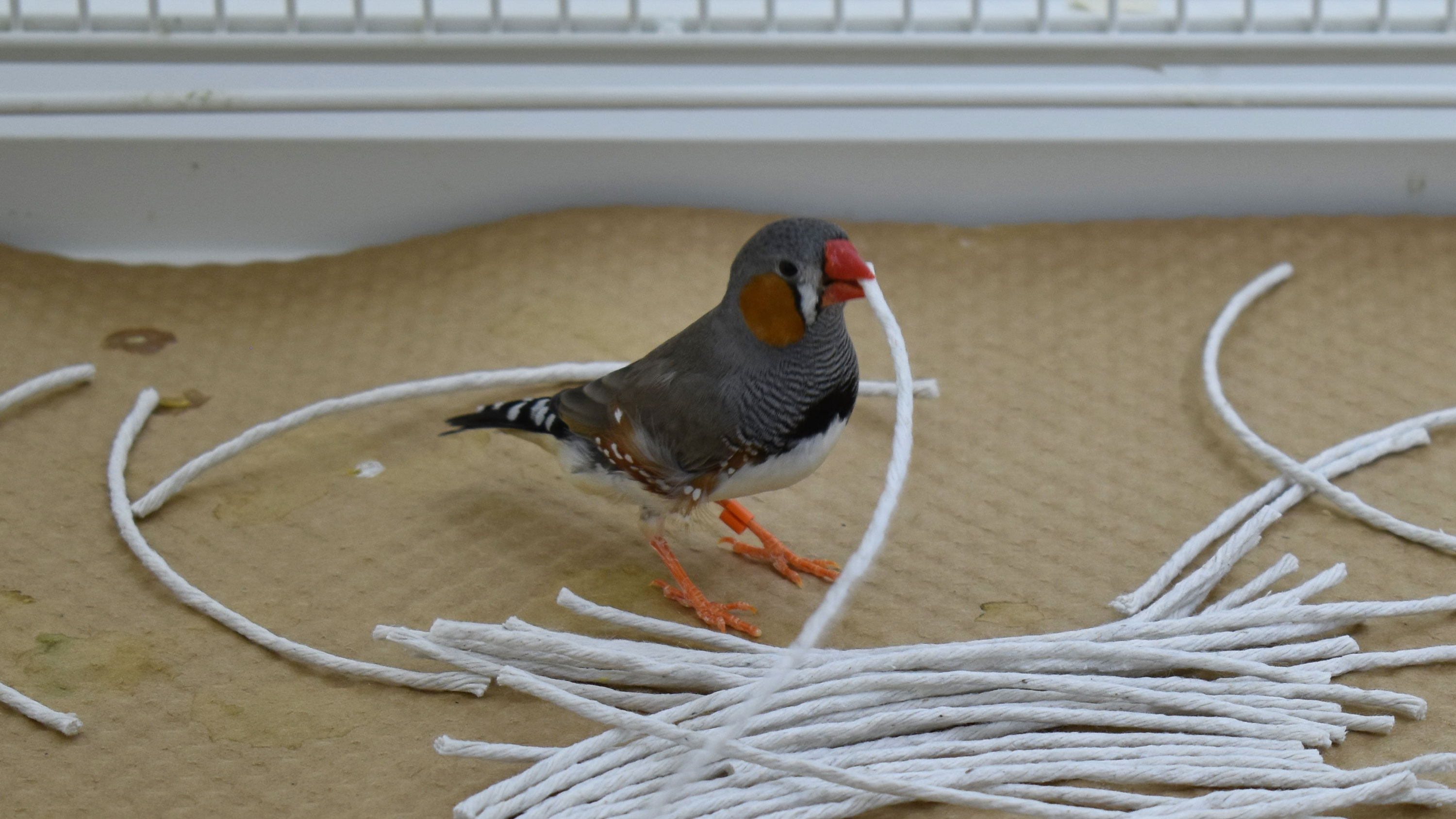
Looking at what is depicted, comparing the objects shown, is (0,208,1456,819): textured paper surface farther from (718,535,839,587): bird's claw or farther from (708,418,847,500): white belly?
(708,418,847,500): white belly

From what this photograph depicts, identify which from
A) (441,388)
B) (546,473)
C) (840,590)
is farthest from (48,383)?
(840,590)

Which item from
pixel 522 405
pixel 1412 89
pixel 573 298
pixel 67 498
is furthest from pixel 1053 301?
pixel 67 498

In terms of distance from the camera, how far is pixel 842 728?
4.16ft

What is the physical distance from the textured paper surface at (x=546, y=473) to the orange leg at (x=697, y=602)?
25mm

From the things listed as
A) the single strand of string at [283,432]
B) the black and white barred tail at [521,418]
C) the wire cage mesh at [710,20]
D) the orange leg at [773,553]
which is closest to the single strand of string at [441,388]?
the single strand of string at [283,432]

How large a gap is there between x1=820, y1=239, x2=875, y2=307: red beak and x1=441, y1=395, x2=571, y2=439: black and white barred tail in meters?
0.41

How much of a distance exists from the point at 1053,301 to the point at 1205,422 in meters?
0.37

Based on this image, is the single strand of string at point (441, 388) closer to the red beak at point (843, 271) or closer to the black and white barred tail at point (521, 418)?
the black and white barred tail at point (521, 418)

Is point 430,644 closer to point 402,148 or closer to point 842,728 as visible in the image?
point 842,728

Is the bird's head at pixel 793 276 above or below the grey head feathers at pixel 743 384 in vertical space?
above

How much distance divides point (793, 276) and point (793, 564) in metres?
0.43

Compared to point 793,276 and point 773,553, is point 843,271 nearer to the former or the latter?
point 793,276

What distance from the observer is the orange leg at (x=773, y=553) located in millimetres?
1588

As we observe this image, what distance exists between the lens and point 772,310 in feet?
4.49
